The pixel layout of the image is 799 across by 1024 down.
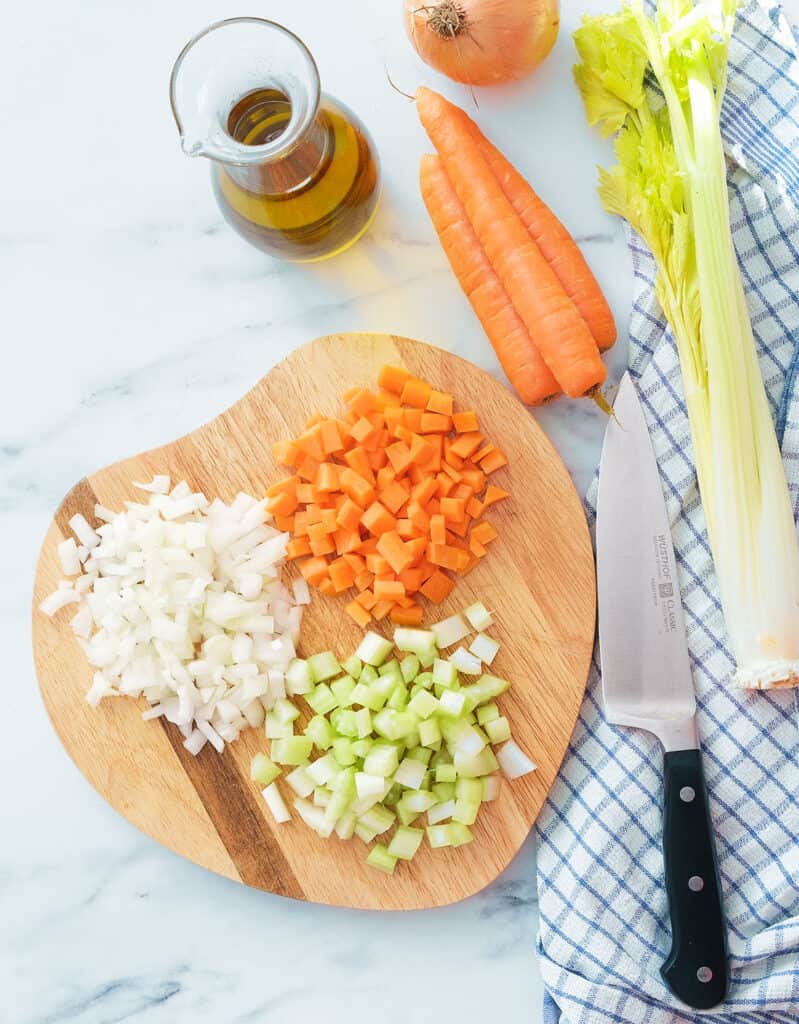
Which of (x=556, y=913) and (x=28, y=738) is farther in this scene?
(x=28, y=738)

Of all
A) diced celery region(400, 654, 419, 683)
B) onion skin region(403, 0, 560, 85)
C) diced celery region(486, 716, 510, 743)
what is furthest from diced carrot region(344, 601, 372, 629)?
onion skin region(403, 0, 560, 85)

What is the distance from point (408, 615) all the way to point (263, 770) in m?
0.42

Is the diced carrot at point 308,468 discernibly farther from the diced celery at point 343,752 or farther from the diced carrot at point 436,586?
the diced celery at point 343,752

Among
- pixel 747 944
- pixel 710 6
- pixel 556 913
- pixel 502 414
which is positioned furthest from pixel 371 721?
pixel 710 6

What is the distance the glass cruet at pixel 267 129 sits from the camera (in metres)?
1.72

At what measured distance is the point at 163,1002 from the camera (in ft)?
7.03

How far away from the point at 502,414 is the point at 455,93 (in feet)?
2.33

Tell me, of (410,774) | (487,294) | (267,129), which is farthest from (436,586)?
(267,129)

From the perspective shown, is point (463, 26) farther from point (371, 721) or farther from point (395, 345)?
point (371, 721)

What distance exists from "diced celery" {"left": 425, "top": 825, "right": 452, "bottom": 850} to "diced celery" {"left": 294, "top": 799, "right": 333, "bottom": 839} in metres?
0.20

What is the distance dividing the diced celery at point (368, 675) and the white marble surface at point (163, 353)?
479 mm

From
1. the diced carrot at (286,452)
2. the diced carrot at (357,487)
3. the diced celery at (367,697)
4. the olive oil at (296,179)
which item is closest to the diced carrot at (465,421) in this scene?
the diced carrot at (357,487)

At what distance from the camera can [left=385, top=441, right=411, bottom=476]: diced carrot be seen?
6.60 ft

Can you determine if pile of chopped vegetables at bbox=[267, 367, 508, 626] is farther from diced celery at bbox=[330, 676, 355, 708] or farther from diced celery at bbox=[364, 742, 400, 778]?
diced celery at bbox=[364, 742, 400, 778]
